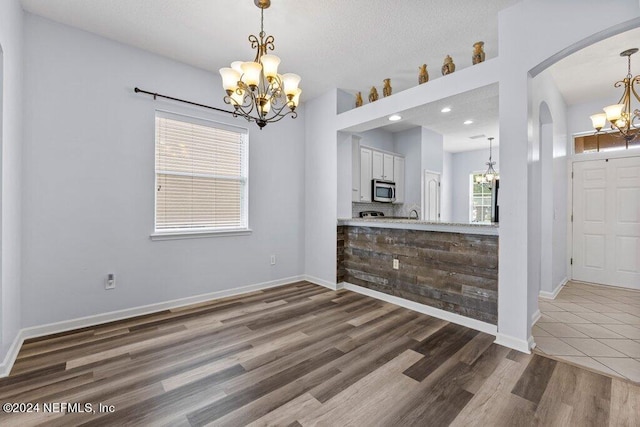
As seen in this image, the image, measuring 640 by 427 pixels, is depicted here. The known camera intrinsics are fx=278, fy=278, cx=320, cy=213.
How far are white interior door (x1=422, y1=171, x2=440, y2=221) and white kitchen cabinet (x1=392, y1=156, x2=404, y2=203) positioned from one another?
470 millimetres

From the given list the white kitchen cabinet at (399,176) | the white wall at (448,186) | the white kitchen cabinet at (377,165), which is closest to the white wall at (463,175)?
the white wall at (448,186)

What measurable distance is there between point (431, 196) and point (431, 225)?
329 centimetres

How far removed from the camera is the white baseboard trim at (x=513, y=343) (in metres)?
2.32

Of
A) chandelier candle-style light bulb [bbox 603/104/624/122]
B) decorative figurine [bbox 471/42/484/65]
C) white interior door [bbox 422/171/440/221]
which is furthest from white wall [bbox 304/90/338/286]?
chandelier candle-style light bulb [bbox 603/104/624/122]

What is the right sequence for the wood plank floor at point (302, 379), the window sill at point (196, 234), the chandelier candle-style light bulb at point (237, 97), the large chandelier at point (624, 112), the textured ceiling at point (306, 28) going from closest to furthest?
the wood plank floor at point (302, 379)
the chandelier candle-style light bulb at point (237, 97)
the textured ceiling at point (306, 28)
the large chandelier at point (624, 112)
the window sill at point (196, 234)

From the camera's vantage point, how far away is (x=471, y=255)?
9.24ft

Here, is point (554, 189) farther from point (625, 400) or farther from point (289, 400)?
point (289, 400)

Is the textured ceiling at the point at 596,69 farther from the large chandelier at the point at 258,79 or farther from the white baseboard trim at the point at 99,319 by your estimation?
the white baseboard trim at the point at 99,319

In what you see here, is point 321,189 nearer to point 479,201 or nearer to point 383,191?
point 383,191

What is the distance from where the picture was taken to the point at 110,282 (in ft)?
9.52

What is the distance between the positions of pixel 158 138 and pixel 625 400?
4.54 meters

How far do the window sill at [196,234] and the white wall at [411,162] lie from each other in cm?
365

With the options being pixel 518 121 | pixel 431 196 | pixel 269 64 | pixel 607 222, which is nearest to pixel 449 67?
pixel 518 121

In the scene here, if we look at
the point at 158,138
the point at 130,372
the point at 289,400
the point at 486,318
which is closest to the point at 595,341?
the point at 486,318
